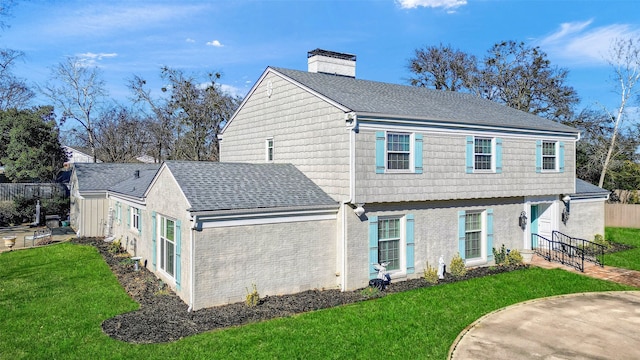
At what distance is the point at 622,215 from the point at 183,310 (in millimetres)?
28010

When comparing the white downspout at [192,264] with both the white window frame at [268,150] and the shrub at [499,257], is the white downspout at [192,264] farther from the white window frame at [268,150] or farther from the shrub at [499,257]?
the shrub at [499,257]

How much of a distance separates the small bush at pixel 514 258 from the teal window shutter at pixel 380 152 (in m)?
6.91

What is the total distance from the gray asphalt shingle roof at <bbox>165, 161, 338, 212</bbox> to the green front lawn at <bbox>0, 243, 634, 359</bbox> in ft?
10.3

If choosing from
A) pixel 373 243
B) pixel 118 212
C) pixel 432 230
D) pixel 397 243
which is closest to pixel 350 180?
pixel 373 243

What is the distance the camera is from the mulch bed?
29.9ft

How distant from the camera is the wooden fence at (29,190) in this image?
28.6 metres

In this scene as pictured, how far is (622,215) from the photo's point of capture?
1054 inches

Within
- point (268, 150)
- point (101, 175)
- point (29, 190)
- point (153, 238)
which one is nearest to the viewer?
point (153, 238)

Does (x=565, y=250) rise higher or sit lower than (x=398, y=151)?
lower

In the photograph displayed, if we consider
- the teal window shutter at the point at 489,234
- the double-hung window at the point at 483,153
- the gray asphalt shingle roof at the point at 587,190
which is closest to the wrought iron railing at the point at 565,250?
the gray asphalt shingle roof at the point at 587,190

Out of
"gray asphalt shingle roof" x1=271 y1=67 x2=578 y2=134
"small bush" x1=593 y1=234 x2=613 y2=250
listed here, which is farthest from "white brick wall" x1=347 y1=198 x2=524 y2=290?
"small bush" x1=593 y1=234 x2=613 y2=250

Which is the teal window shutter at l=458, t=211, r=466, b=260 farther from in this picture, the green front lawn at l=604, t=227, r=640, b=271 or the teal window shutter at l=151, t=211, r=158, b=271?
the teal window shutter at l=151, t=211, r=158, b=271

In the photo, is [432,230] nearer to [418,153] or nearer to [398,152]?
[418,153]

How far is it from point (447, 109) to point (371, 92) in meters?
A: 2.89
